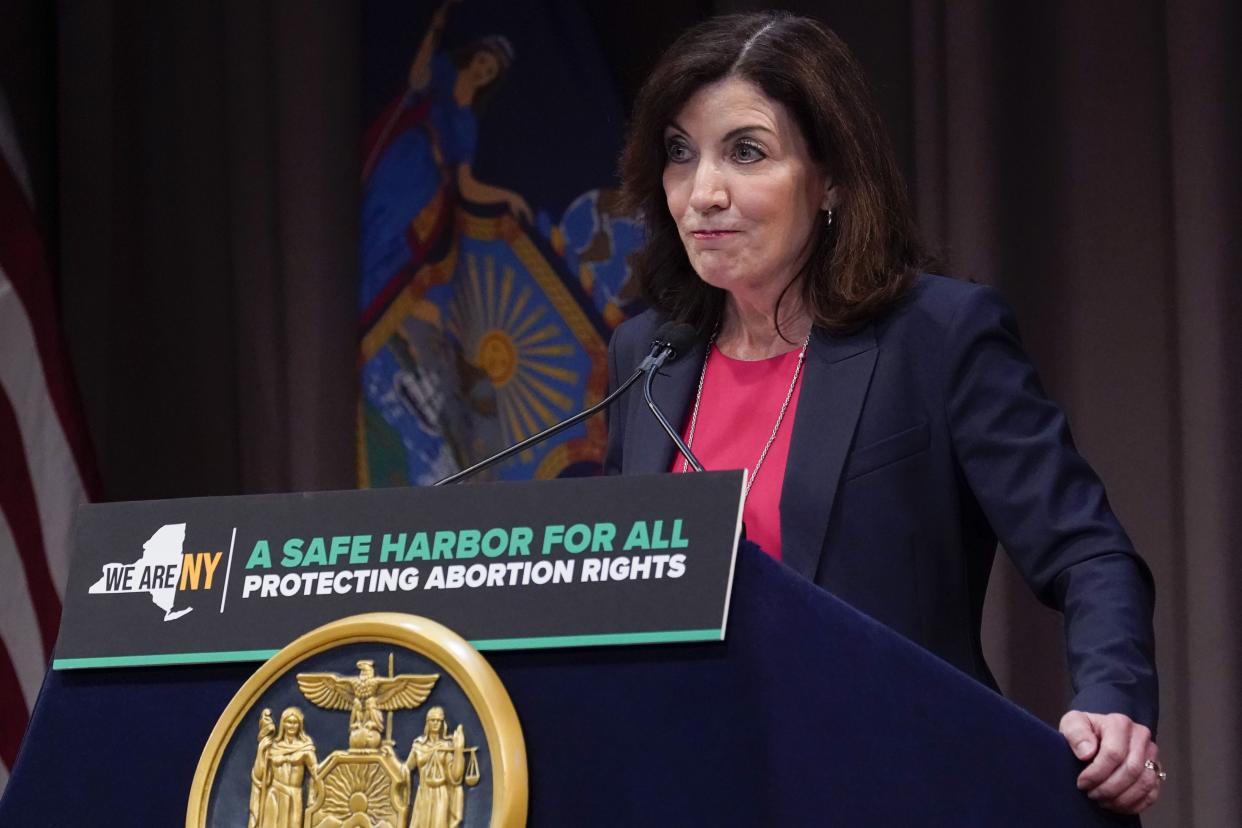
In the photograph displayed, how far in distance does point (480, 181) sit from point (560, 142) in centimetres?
22

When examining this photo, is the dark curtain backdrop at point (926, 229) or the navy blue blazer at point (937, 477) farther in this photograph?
the dark curtain backdrop at point (926, 229)

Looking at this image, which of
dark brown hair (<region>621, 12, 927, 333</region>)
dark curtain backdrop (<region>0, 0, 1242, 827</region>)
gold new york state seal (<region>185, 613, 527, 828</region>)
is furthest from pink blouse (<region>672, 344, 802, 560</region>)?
dark curtain backdrop (<region>0, 0, 1242, 827</region>)

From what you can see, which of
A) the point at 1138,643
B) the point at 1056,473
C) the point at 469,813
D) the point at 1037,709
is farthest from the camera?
the point at 1037,709

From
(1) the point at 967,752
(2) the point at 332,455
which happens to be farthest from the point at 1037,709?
(1) the point at 967,752

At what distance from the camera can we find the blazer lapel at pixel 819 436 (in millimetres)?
1830

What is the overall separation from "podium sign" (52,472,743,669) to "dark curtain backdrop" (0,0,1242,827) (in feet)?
6.41

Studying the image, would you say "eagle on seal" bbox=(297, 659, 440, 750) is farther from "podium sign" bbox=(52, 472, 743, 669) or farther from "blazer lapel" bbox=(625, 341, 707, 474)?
"blazer lapel" bbox=(625, 341, 707, 474)

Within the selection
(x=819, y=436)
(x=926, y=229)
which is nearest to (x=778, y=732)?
(x=819, y=436)

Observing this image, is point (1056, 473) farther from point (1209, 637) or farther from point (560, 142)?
point (560, 142)

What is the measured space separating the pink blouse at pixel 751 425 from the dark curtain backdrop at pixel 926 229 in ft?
3.79

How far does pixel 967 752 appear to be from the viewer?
131cm

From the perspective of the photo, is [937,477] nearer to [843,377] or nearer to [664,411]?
[843,377]

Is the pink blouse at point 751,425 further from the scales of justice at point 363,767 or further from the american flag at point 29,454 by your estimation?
the american flag at point 29,454

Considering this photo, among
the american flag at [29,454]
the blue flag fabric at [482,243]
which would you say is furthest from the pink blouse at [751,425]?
the american flag at [29,454]
